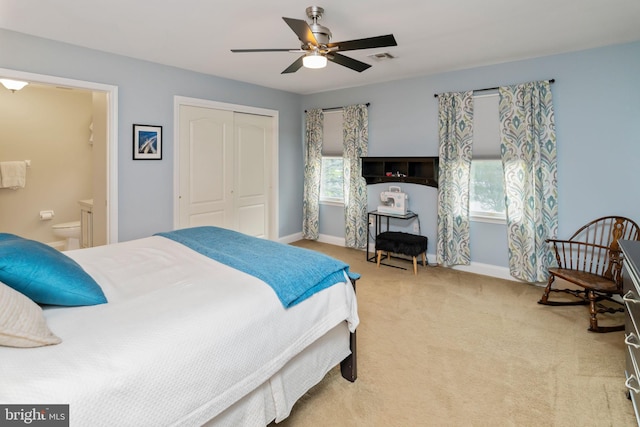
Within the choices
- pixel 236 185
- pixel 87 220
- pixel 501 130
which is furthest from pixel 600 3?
pixel 87 220

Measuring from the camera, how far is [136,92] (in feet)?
12.1

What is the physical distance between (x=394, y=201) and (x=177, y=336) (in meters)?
3.79

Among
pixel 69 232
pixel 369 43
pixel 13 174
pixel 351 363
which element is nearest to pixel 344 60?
pixel 369 43

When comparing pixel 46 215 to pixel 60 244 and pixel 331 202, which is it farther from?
pixel 331 202

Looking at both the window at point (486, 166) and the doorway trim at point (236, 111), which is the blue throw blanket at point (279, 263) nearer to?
the doorway trim at point (236, 111)

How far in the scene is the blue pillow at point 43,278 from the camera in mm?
1299

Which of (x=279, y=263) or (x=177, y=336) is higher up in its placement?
(x=279, y=263)

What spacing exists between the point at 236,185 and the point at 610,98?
445cm

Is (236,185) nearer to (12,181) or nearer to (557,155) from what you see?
(12,181)

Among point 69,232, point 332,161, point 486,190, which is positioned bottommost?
point 69,232

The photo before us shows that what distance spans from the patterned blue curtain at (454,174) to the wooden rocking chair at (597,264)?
102 centimetres

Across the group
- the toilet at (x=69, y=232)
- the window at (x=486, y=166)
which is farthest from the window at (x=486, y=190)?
the toilet at (x=69, y=232)

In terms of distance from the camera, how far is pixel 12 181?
4.40 metres

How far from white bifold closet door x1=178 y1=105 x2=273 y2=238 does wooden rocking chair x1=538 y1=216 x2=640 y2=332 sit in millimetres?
3833
